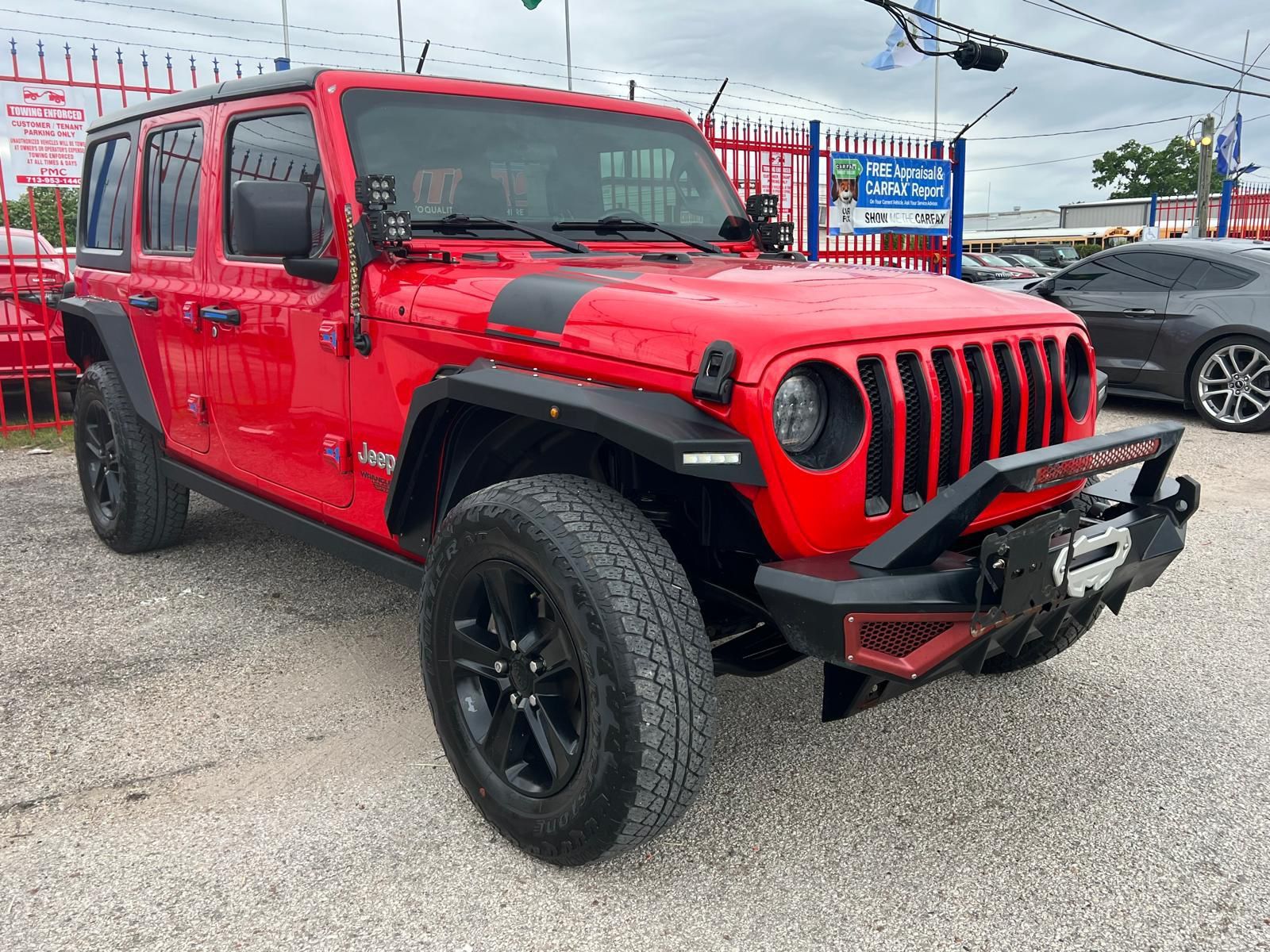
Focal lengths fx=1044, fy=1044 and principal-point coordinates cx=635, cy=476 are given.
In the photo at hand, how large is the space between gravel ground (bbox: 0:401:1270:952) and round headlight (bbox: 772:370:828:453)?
3.57 ft

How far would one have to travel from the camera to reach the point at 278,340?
3502 mm

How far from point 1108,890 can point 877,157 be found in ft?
29.4

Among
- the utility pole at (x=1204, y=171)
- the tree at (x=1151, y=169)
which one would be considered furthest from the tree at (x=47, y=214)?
the tree at (x=1151, y=169)

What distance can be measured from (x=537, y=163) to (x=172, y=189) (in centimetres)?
169

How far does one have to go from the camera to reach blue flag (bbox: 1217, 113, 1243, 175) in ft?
82.0

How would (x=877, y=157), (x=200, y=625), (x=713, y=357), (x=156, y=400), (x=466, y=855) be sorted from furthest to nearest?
(x=877, y=157) < (x=156, y=400) < (x=200, y=625) < (x=466, y=855) < (x=713, y=357)

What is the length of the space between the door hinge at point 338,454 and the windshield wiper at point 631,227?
0.99m

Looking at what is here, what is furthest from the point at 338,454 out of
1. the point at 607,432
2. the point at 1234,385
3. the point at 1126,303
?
the point at 1126,303

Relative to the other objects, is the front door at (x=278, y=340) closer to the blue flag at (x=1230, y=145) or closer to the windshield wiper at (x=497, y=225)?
the windshield wiper at (x=497, y=225)

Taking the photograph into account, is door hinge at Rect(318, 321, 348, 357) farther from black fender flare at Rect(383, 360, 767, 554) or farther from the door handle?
the door handle

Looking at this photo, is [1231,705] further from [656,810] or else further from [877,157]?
[877,157]

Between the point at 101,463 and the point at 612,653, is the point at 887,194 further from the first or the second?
the point at 612,653

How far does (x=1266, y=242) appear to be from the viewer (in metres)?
9.01

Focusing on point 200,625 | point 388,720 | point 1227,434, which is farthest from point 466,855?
point 1227,434
